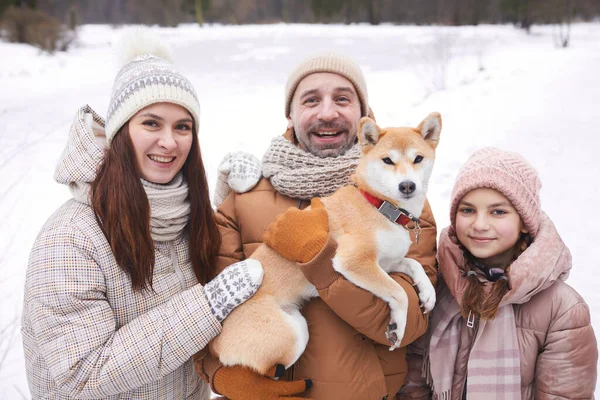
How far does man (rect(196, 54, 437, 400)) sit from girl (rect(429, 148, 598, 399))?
0.20 meters

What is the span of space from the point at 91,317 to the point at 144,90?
103 cm

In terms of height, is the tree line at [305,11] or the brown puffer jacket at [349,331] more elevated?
the tree line at [305,11]

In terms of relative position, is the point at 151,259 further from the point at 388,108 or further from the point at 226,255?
the point at 388,108

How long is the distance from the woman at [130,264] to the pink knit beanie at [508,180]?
1.20 meters

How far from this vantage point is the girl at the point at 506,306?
2.00 meters

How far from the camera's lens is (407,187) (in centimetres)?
193

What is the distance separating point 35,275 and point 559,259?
7.88 feet

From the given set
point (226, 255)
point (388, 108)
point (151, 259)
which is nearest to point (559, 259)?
point (226, 255)

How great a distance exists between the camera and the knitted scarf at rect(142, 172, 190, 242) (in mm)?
2041

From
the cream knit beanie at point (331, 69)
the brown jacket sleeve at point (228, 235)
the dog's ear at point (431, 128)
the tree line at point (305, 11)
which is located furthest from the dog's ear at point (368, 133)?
the tree line at point (305, 11)

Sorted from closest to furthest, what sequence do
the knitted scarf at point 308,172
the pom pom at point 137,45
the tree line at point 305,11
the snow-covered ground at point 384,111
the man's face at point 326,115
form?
1. the pom pom at point 137,45
2. the knitted scarf at point 308,172
3. the man's face at point 326,115
4. the snow-covered ground at point 384,111
5. the tree line at point 305,11

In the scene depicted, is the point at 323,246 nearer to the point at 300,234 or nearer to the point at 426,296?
the point at 300,234

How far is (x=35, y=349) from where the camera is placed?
6.32 feet

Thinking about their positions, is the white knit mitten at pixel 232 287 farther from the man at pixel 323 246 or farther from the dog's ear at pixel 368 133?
the dog's ear at pixel 368 133
